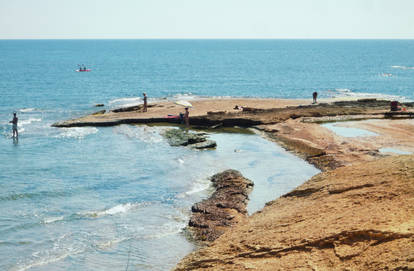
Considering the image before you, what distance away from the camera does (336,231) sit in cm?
1135

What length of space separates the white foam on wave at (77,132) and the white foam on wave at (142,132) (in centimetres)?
203

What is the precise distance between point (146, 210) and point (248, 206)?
4.44 meters

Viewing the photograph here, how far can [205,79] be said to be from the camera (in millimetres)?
90562

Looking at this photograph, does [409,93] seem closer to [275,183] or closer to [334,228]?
[275,183]

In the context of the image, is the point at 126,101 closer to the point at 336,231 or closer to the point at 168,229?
the point at 168,229

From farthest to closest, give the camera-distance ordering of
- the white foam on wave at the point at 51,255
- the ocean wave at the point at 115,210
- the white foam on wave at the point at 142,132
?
the white foam on wave at the point at 142,132
the ocean wave at the point at 115,210
the white foam on wave at the point at 51,255

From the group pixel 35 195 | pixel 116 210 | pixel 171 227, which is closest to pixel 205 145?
pixel 116 210

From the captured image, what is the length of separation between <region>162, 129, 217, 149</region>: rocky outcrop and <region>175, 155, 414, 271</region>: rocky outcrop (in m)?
17.1

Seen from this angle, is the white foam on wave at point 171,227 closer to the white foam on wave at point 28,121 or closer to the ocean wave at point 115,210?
the ocean wave at point 115,210

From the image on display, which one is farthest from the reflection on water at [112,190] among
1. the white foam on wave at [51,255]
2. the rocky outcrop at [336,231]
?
the rocky outcrop at [336,231]

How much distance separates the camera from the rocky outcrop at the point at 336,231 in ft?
33.7

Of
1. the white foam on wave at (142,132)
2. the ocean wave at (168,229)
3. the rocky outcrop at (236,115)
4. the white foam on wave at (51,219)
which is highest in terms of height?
the rocky outcrop at (236,115)

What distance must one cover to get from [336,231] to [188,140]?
22633 mm

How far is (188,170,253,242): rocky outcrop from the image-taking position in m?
17.7
